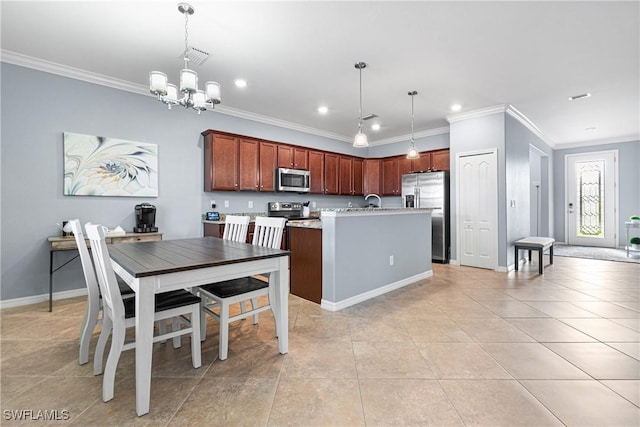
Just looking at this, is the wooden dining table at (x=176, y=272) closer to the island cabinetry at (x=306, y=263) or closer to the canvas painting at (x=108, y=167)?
the island cabinetry at (x=306, y=263)

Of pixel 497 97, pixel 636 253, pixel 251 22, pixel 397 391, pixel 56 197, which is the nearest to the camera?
pixel 397 391

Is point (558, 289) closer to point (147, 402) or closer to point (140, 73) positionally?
point (147, 402)

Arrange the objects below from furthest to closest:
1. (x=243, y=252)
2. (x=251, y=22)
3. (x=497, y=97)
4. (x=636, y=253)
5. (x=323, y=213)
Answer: (x=636, y=253)
(x=497, y=97)
(x=323, y=213)
(x=251, y=22)
(x=243, y=252)

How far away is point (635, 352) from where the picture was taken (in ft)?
7.07

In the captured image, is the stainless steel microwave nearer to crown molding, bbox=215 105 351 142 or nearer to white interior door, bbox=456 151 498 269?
crown molding, bbox=215 105 351 142

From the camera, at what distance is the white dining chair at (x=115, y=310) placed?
5.25ft

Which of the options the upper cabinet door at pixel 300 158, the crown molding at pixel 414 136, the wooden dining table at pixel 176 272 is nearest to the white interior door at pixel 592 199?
the crown molding at pixel 414 136

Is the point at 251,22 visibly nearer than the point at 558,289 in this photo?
Yes

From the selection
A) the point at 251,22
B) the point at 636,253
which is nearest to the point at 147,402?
the point at 251,22

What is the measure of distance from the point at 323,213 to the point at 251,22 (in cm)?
189

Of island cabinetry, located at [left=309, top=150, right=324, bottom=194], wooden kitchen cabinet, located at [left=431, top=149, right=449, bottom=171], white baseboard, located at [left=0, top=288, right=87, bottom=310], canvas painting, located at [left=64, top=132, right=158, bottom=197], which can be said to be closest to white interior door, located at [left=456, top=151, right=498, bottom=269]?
wooden kitchen cabinet, located at [left=431, top=149, right=449, bottom=171]

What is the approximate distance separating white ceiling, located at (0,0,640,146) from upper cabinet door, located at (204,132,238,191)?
65cm

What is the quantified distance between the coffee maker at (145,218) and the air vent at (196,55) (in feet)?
6.34

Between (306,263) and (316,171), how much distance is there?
290cm
